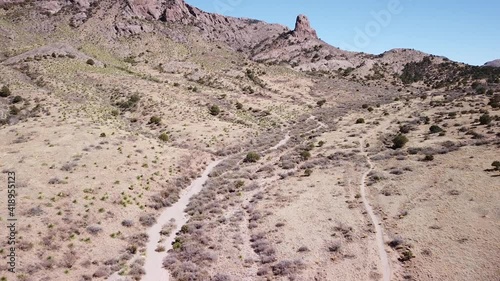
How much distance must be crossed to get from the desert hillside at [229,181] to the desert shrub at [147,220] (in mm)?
102

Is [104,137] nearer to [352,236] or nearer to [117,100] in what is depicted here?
[117,100]

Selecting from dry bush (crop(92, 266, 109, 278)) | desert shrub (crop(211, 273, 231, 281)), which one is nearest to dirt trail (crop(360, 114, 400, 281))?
desert shrub (crop(211, 273, 231, 281))

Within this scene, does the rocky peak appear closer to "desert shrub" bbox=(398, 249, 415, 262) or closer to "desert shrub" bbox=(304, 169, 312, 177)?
"desert shrub" bbox=(304, 169, 312, 177)

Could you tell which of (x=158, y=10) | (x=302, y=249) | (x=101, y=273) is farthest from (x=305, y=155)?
(x=158, y=10)

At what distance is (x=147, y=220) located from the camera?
36.0 meters

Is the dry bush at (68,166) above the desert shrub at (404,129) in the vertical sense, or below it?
below

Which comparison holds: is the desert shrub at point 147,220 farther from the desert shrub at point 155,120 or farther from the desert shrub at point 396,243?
the desert shrub at point 155,120

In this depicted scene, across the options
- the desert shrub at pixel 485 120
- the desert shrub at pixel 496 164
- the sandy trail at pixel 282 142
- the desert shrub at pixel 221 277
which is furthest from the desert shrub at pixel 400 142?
the desert shrub at pixel 221 277

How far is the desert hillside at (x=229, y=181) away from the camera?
92.1 ft

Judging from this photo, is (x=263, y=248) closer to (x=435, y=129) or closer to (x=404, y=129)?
(x=435, y=129)

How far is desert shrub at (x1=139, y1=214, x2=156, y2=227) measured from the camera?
35.7 meters

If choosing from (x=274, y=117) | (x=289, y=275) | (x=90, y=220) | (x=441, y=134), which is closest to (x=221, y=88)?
(x=274, y=117)

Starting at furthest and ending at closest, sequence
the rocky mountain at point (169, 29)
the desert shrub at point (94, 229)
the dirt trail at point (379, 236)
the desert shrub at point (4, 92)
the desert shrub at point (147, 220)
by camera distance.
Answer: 1. the rocky mountain at point (169, 29)
2. the desert shrub at point (4, 92)
3. the desert shrub at point (147, 220)
4. the desert shrub at point (94, 229)
5. the dirt trail at point (379, 236)

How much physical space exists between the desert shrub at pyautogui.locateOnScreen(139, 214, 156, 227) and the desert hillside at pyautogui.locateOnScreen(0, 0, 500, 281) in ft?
0.34
